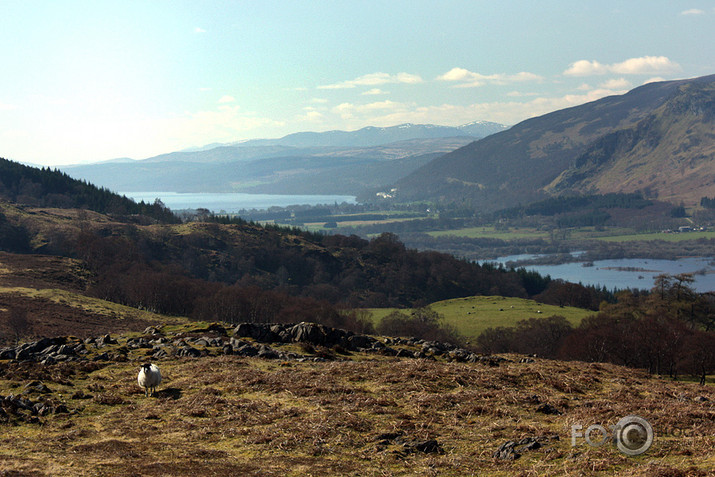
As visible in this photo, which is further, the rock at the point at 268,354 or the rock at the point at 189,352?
the rock at the point at 268,354

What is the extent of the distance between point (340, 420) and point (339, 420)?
4 centimetres

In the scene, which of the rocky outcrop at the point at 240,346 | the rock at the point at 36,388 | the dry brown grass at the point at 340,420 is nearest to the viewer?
the dry brown grass at the point at 340,420

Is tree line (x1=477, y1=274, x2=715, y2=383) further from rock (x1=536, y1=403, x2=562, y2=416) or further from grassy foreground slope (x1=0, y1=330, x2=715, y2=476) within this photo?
rock (x1=536, y1=403, x2=562, y2=416)

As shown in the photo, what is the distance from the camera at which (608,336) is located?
72562mm

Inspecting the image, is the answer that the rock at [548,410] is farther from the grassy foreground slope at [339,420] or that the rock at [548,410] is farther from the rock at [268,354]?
the rock at [268,354]

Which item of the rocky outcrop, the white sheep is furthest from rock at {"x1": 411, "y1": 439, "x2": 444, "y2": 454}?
the rocky outcrop

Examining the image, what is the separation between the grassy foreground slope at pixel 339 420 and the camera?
1803 centimetres

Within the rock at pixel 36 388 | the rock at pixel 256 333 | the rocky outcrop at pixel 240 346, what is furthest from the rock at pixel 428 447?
the rock at pixel 256 333

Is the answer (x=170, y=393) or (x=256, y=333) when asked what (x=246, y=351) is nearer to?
(x=256, y=333)

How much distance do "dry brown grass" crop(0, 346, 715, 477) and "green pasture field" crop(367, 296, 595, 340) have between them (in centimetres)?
8773

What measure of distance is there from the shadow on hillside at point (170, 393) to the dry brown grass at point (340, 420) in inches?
4.0

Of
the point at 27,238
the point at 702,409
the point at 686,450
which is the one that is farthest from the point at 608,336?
the point at 27,238

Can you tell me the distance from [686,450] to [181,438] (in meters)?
17.7

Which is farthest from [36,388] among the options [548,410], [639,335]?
[639,335]
